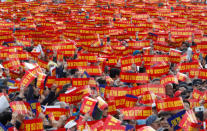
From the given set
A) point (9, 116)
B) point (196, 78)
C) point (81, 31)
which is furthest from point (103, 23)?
point (9, 116)

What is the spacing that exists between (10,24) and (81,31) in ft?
8.81

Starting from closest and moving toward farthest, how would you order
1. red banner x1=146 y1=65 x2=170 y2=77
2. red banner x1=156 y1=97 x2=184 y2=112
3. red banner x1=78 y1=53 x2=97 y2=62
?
red banner x1=156 y1=97 x2=184 y2=112
red banner x1=146 y1=65 x2=170 y2=77
red banner x1=78 y1=53 x2=97 y2=62

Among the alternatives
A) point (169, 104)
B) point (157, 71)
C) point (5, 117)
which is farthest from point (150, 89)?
point (5, 117)

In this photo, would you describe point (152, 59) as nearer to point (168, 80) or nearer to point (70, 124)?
point (168, 80)

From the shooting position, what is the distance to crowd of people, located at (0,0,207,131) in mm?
4461

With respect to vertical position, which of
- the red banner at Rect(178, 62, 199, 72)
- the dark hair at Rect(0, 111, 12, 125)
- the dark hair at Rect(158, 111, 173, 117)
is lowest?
the dark hair at Rect(158, 111, 173, 117)

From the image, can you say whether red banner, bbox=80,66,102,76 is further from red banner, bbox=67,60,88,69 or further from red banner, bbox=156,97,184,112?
red banner, bbox=156,97,184,112

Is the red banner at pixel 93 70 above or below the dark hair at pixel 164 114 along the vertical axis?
above

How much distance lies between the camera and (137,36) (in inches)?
364

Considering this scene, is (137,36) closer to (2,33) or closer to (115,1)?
(2,33)

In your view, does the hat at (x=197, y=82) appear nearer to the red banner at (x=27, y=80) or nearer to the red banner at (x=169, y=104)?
the red banner at (x=169, y=104)

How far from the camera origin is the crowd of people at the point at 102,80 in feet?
14.6

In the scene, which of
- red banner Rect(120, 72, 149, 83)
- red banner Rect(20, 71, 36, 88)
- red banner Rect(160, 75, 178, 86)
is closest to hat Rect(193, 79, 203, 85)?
red banner Rect(160, 75, 178, 86)

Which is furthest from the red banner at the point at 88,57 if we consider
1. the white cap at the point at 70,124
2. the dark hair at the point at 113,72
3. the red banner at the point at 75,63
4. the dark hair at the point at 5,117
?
the white cap at the point at 70,124
